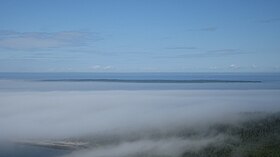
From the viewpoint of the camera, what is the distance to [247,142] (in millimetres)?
130625

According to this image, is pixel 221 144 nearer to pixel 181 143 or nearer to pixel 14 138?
pixel 181 143

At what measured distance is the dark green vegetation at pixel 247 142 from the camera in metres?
117

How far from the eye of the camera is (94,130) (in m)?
198

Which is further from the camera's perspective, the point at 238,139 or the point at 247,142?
the point at 238,139

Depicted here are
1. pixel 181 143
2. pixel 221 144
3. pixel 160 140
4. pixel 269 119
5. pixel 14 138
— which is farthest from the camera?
pixel 14 138

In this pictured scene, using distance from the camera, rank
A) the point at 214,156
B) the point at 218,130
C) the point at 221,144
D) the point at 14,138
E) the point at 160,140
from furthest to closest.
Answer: the point at 14,138 < the point at 218,130 < the point at 160,140 < the point at 221,144 < the point at 214,156

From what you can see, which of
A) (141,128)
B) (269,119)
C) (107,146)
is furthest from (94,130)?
(269,119)

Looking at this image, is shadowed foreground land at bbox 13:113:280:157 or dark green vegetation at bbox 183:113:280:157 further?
shadowed foreground land at bbox 13:113:280:157

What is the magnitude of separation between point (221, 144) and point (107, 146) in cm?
4211

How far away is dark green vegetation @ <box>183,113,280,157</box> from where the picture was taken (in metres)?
117

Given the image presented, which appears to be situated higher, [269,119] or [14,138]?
[269,119]

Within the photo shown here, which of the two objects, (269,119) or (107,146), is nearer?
(107,146)

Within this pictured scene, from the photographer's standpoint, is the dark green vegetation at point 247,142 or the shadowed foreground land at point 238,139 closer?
the dark green vegetation at point 247,142

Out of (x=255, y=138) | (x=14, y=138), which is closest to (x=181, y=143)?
(x=255, y=138)
